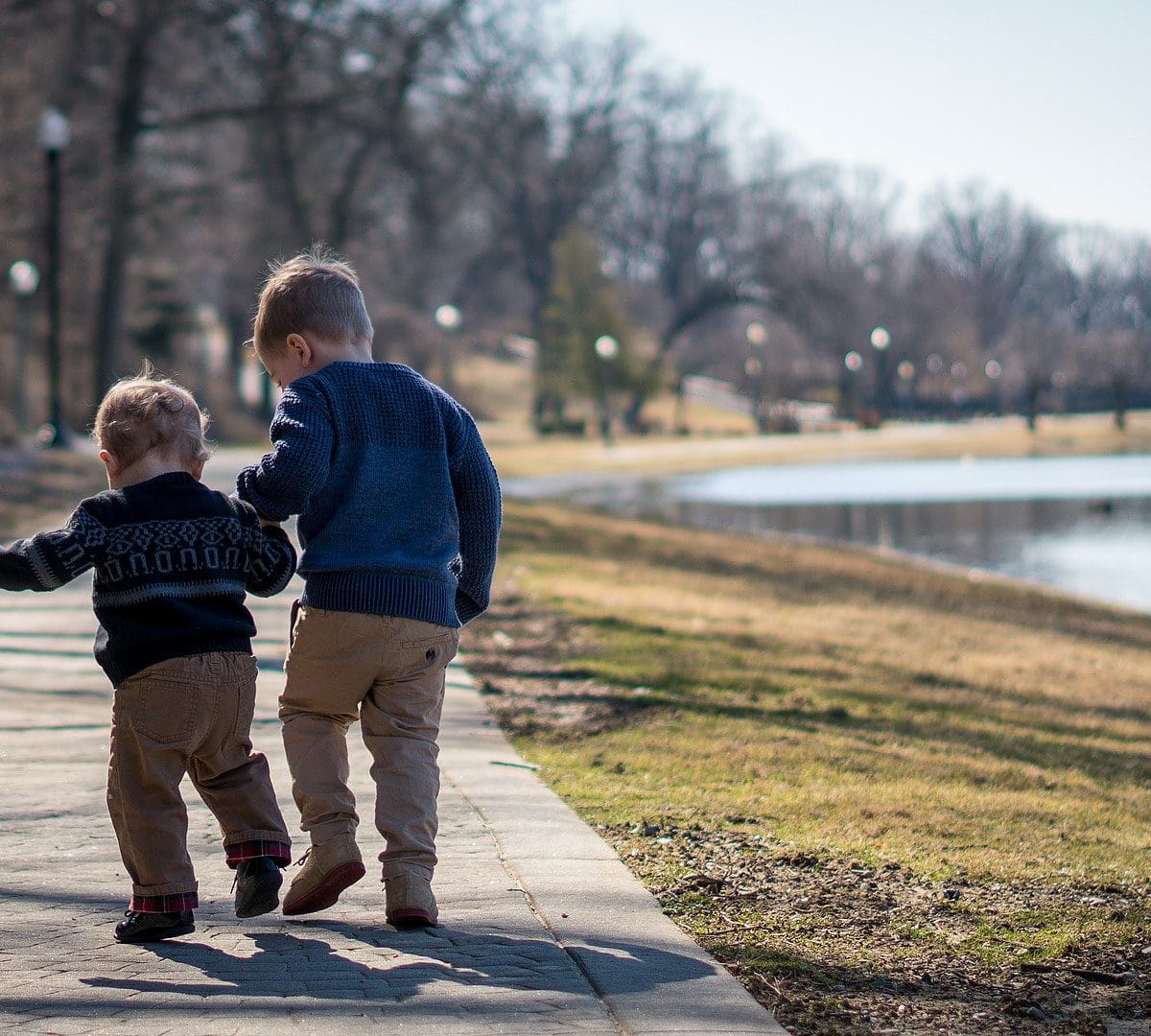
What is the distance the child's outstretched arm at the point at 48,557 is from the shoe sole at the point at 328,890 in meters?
0.93

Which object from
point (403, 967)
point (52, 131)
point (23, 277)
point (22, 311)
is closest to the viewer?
point (403, 967)

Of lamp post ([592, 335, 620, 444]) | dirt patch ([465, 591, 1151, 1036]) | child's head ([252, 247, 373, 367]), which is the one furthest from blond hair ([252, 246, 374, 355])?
lamp post ([592, 335, 620, 444])

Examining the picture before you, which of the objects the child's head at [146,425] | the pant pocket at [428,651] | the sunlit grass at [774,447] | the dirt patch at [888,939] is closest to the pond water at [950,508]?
the sunlit grass at [774,447]

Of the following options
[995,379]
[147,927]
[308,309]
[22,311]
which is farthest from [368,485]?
[995,379]

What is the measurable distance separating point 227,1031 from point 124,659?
1.05m

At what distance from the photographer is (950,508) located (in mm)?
25078

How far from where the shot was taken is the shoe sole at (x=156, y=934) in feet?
11.2

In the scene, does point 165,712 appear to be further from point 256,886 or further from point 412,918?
point 412,918

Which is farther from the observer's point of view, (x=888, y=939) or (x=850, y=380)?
(x=850, y=380)

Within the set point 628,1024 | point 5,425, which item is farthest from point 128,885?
point 5,425

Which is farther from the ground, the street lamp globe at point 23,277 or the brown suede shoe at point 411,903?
the street lamp globe at point 23,277

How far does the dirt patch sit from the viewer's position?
313cm

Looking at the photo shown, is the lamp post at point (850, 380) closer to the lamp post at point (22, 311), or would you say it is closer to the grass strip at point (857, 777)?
the lamp post at point (22, 311)

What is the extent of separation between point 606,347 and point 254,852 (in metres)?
50.5
